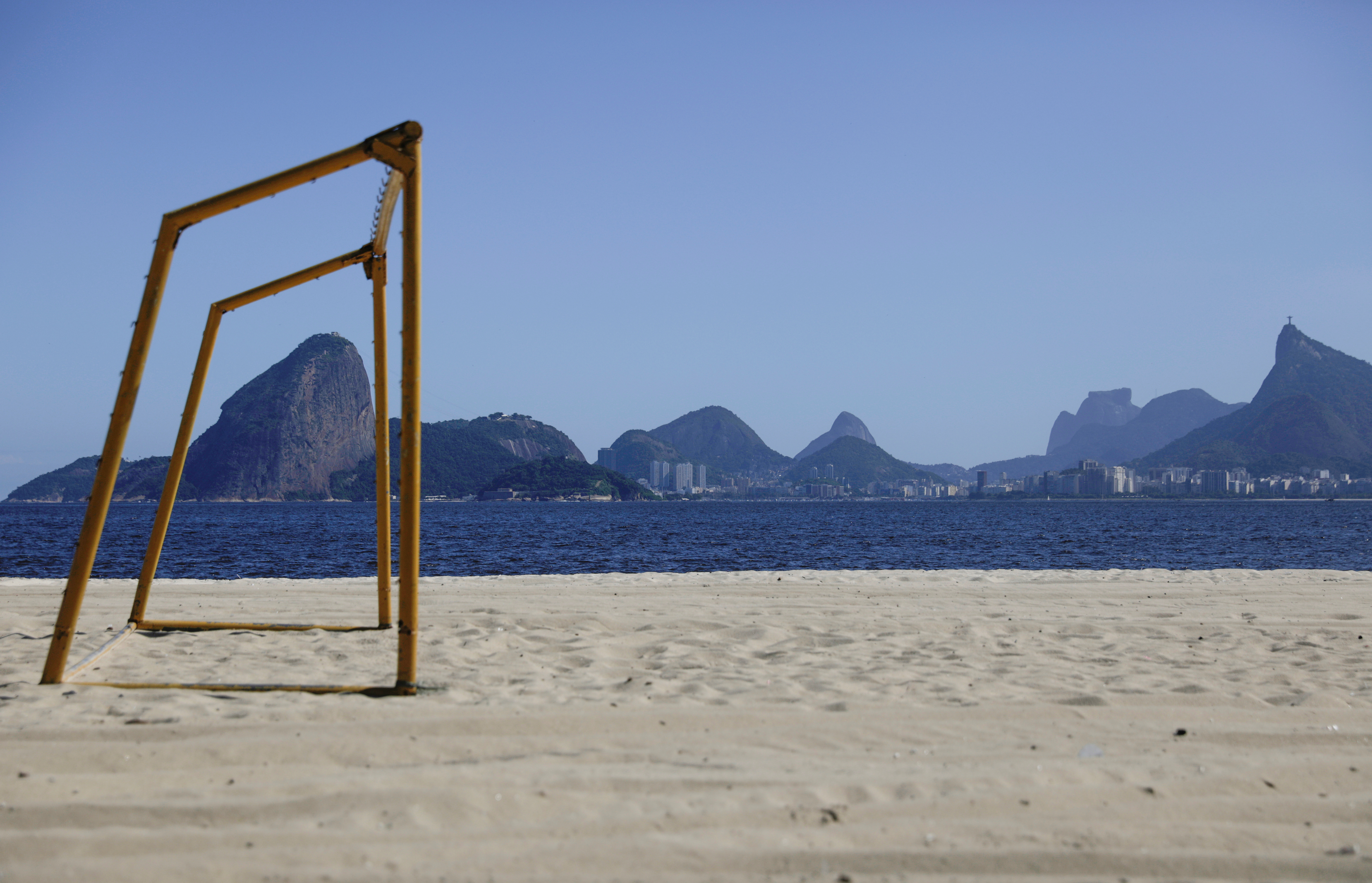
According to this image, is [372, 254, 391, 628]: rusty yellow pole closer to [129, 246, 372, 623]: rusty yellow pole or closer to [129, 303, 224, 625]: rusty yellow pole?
[129, 246, 372, 623]: rusty yellow pole

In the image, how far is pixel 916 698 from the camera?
5816 millimetres

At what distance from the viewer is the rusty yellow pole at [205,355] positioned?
771 cm

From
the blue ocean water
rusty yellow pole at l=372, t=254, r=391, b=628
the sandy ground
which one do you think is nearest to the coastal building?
the blue ocean water

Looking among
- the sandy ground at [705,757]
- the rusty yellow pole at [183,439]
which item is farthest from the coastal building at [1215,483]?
the rusty yellow pole at [183,439]

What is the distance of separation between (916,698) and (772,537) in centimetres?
4476

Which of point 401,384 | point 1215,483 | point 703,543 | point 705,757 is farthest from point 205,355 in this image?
point 1215,483

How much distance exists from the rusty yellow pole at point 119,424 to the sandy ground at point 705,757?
1.98ft

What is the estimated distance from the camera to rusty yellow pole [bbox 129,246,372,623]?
7.71m

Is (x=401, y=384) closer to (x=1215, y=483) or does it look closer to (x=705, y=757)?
(x=705, y=757)

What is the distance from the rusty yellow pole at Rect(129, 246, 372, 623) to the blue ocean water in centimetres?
1685

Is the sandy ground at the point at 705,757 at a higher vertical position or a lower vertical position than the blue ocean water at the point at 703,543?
higher

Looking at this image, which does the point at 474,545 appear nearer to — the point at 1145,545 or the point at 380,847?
the point at 1145,545

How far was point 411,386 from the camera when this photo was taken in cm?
569

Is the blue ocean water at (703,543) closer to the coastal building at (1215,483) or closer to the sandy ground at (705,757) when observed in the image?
the sandy ground at (705,757)
